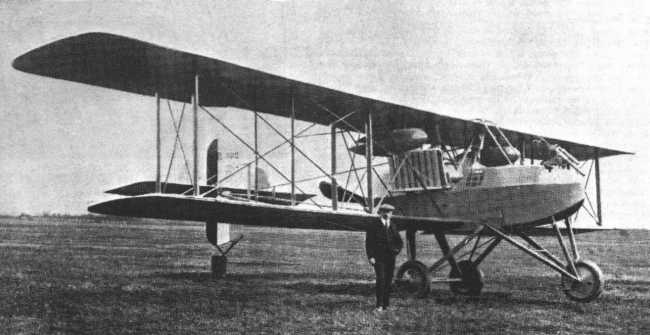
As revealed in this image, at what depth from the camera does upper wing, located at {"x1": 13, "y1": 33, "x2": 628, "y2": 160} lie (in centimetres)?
732

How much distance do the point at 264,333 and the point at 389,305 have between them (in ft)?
9.49

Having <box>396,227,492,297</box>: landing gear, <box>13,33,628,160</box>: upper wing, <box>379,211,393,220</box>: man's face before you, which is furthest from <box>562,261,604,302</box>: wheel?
<box>379,211,393,220</box>: man's face

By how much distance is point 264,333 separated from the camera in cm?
644

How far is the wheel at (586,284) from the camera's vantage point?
940cm

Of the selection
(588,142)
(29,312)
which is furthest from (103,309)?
(588,142)

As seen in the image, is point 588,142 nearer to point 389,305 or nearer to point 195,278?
point 389,305

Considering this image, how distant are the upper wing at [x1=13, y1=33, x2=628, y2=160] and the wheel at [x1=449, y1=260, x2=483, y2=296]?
2523 mm

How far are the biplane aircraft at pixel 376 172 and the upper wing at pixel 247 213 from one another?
2 cm

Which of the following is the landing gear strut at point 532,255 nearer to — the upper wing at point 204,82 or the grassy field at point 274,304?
the grassy field at point 274,304

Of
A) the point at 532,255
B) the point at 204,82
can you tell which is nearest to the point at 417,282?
the point at 532,255

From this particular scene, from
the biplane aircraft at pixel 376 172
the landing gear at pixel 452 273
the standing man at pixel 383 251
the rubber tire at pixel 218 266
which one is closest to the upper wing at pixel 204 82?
the biplane aircraft at pixel 376 172

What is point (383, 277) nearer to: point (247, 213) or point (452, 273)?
point (247, 213)

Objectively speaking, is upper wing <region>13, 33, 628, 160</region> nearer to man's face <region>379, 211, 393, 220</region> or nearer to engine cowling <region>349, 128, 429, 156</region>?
engine cowling <region>349, 128, 429, 156</region>

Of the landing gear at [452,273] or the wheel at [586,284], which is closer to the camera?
the wheel at [586,284]
